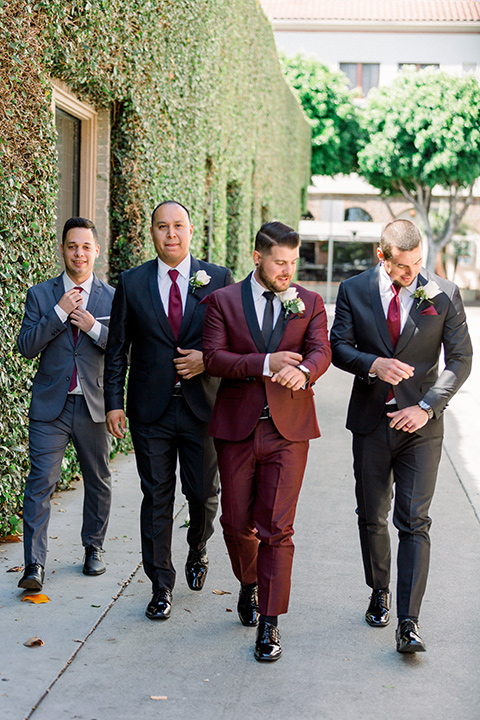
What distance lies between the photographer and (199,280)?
4.83 m

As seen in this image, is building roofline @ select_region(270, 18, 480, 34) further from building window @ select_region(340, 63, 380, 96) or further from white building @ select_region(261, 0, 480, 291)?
building window @ select_region(340, 63, 380, 96)

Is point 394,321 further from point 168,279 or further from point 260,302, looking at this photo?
point 168,279

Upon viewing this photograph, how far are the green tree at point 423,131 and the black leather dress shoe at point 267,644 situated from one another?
35.4m

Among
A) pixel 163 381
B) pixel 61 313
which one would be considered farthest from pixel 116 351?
pixel 61 313

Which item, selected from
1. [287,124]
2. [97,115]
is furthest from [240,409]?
[287,124]

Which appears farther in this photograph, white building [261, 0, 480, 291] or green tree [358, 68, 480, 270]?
white building [261, 0, 480, 291]

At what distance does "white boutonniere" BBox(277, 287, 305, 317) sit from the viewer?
430 centimetres

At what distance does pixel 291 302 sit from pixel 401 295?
620 mm

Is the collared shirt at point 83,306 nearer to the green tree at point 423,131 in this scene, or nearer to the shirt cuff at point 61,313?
the shirt cuff at point 61,313

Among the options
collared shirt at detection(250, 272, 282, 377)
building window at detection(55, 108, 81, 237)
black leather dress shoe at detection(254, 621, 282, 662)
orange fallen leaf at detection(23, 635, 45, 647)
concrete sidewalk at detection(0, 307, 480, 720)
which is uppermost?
building window at detection(55, 108, 81, 237)

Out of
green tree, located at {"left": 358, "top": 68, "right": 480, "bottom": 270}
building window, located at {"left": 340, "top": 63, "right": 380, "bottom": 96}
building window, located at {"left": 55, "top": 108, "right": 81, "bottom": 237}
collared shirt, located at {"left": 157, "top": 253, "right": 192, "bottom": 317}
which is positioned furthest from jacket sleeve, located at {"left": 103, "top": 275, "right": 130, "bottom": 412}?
building window, located at {"left": 340, "top": 63, "right": 380, "bottom": 96}

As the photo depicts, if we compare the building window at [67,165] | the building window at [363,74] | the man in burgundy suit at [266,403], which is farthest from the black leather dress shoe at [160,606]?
the building window at [363,74]

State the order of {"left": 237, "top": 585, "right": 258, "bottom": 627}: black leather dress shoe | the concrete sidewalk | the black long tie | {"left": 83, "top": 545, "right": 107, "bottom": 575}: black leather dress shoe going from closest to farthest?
the concrete sidewalk < the black long tie < {"left": 237, "top": 585, "right": 258, "bottom": 627}: black leather dress shoe < {"left": 83, "top": 545, "right": 107, "bottom": 575}: black leather dress shoe

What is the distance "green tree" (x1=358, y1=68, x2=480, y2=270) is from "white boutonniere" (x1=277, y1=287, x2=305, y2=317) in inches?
1371
